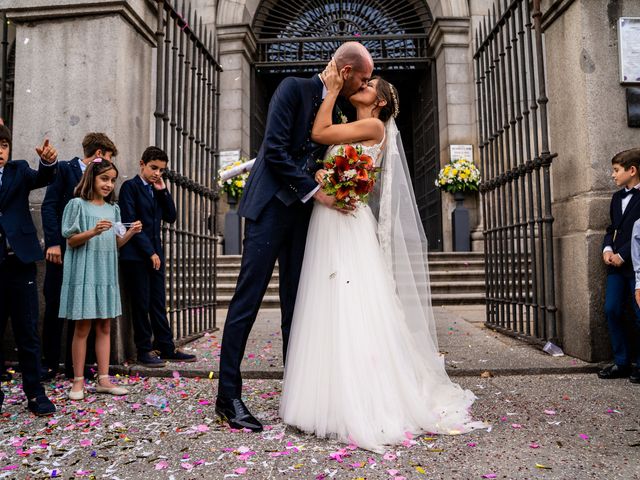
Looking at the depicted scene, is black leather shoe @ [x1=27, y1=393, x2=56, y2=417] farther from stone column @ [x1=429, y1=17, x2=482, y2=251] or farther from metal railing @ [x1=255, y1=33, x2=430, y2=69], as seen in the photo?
metal railing @ [x1=255, y1=33, x2=430, y2=69]

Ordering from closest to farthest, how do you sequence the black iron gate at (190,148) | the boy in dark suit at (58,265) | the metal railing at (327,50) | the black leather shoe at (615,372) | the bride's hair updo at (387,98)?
the bride's hair updo at (387,98), the black leather shoe at (615,372), the boy in dark suit at (58,265), the black iron gate at (190,148), the metal railing at (327,50)

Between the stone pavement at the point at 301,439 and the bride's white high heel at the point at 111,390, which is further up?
the bride's white high heel at the point at 111,390

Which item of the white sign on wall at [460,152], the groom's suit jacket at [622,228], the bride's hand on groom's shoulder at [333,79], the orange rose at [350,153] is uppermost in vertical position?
the white sign on wall at [460,152]

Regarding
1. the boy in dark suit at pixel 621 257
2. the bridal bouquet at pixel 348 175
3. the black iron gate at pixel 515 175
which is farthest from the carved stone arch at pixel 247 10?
the bridal bouquet at pixel 348 175

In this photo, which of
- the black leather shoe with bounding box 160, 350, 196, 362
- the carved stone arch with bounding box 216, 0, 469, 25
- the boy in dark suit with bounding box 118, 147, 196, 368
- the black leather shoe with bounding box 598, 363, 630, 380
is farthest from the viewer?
the carved stone arch with bounding box 216, 0, 469, 25

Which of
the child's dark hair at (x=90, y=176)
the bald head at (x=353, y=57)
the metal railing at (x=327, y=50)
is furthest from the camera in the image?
the metal railing at (x=327, y=50)

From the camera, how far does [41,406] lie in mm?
3205

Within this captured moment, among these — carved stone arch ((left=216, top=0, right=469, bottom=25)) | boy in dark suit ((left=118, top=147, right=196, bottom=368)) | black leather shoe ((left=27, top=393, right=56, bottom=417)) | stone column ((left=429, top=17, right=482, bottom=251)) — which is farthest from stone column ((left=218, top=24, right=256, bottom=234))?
black leather shoe ((left=27, top=393, right=56, bottom=417))

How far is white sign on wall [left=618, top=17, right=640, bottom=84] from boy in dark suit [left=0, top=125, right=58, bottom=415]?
4566 millimetres

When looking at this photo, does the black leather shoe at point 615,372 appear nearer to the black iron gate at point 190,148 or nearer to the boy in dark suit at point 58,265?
the black iron gate at point 190,148

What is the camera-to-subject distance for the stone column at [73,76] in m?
4.61

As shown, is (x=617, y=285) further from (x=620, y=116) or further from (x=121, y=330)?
(x=121, y=330)

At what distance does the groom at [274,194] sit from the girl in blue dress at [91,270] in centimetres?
116

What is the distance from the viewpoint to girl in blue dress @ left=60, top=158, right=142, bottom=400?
363 cm
